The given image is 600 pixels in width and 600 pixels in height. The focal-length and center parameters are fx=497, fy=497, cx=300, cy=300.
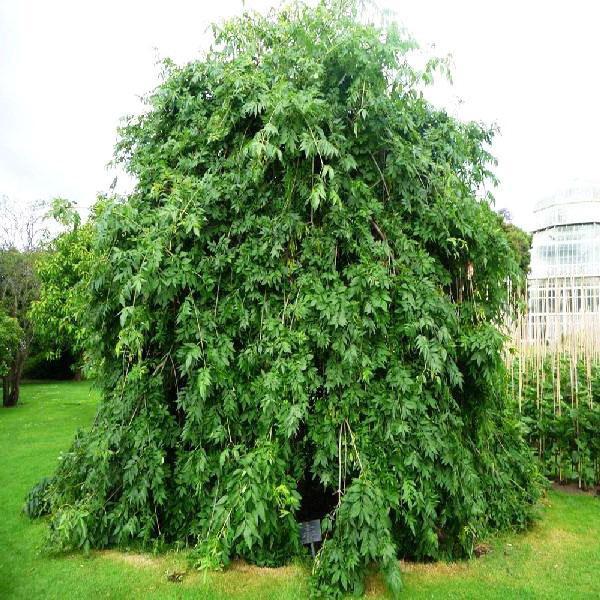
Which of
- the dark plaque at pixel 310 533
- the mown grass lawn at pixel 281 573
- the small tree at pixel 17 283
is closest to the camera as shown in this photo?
the mown grass lawn at pixel 281 573

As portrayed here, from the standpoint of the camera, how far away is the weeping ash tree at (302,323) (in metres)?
3.49

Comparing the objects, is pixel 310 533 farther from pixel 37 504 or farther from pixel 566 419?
pixel 566 419

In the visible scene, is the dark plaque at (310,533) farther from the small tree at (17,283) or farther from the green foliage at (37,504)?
the small tree at (17,283)

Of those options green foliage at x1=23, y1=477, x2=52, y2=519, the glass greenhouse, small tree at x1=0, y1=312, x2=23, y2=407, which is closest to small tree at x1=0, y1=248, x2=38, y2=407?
small tree at x1=0, y1=312, x2=23, y2=407

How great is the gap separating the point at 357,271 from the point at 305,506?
2.12 metres

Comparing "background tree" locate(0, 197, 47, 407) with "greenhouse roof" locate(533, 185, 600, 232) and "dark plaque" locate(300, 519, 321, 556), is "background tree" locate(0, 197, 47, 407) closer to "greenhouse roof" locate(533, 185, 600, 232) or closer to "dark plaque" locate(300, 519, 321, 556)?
"dark plaque" locate(300, 519, 321, 556)

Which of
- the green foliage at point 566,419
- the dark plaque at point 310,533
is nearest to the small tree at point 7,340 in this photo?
the dark plaque at point 310,533

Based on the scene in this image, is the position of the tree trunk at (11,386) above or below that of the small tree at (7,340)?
below

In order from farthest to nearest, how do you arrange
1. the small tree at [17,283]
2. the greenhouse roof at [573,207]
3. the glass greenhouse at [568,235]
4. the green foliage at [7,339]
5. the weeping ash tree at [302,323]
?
the greenhouse roof at [573,207] → the glass greenhouse at [568,235] → the small tree at [17,283] → the green foliage at [7,339] → the weeping ash tree at [302,323]

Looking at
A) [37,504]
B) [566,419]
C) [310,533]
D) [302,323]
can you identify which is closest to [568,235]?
[566,419]

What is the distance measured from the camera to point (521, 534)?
443 centimetres

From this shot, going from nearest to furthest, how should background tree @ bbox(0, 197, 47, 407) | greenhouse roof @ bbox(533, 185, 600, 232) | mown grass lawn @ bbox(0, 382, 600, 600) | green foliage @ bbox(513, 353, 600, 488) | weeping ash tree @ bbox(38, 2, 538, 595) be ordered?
1. mown grass lawn @ bbox(0, 382, 600, 600)
2. weeping ash tree @ bbox(38, 2, 538, 595)
3. green foliage @ bbox(513, 353, 600, 488)
4. background tree @ bbox(0, 197, 47, 407)
5. greenhouse roof @ bbox(533, 185, 600, 232)

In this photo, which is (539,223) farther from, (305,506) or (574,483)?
(305,506)

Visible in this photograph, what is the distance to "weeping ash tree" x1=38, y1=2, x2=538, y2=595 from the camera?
138 inches
